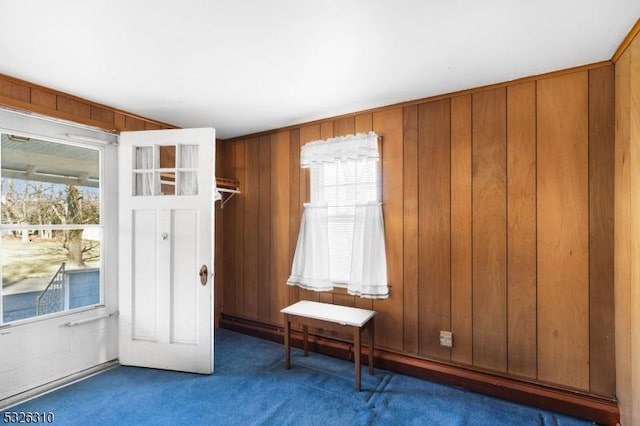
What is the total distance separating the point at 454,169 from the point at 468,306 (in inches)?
42.2

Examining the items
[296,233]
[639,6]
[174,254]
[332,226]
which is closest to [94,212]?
[174,254]

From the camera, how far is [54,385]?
2.35 metres

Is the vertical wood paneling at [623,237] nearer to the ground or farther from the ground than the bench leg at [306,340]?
farther from the ground

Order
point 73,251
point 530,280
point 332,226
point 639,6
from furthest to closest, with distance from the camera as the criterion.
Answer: point 332,226 → point 73,251 → point 530,280 → point 639,6

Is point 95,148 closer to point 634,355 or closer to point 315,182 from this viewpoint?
point 315,182

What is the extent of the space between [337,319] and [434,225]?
3.61 feet

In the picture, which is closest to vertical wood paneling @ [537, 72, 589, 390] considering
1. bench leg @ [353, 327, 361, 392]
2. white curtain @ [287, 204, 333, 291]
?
bench leg @ [353, 327, 361, 392]

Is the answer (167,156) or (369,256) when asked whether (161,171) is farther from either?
(369,256)

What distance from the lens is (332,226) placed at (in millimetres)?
3018

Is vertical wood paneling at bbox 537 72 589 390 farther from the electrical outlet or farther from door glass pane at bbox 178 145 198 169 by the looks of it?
door glass pane at bbox 178 145 198 169

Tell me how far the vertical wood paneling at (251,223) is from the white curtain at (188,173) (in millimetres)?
905

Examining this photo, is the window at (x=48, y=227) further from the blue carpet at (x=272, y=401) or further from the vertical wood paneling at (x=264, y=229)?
the vertical wood paneling at (x=264, y=229)

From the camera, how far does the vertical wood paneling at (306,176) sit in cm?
314

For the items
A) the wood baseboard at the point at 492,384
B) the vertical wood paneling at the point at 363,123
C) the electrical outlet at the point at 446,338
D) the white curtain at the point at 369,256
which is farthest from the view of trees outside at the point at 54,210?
the electrical outlet at the point at 446,338
